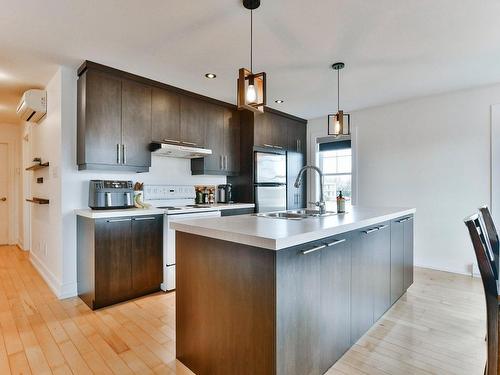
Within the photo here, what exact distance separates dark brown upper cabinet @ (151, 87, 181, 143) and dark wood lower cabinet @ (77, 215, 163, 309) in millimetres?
1055

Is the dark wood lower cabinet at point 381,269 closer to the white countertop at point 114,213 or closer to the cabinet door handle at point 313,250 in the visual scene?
the cabinet door handle at point 313,250

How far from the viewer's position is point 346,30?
2.31 meters

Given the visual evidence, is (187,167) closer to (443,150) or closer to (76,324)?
(76,324)

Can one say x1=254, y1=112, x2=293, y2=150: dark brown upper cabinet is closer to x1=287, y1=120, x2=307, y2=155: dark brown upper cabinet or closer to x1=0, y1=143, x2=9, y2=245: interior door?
x1=287, y1=120, x2=307, y2=155: dark brown upper cabinet

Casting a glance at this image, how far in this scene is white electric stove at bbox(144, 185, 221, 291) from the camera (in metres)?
3.08

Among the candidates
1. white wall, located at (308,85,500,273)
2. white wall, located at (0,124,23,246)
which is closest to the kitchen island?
white wall, located at (308,85,500,273)

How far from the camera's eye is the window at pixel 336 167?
4961 millimetres

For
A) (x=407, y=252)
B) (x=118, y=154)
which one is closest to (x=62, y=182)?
(x=118, y=154)

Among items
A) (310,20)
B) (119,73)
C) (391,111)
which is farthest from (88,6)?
(391,111)

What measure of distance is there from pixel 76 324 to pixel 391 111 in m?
4.78

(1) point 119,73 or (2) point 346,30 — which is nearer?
(2) point 346,30

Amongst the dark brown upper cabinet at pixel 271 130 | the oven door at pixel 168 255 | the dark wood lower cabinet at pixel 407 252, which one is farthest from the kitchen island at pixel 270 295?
the dark brown upper cabinet at pixel 271 130

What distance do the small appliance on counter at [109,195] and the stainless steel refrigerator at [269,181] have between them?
1.89 meters

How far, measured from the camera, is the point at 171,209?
3141 mm
